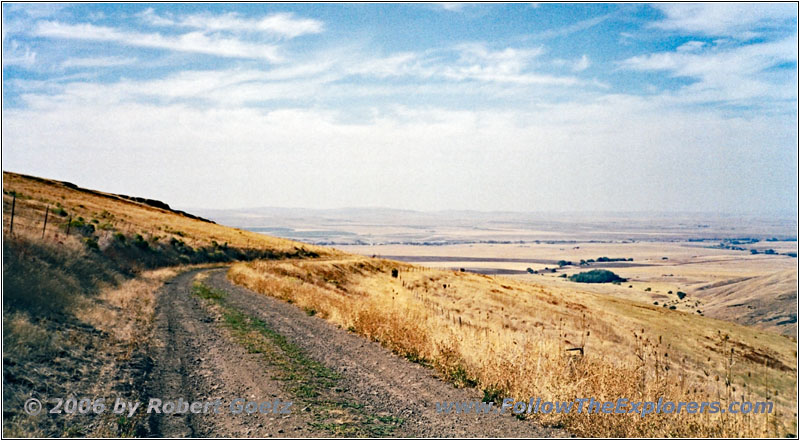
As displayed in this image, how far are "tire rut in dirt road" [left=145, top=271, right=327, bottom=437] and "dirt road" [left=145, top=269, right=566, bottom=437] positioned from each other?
0.6 inches

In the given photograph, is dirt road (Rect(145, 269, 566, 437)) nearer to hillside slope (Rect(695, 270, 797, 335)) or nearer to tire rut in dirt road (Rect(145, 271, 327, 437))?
tire rut in dirt road (Rect(145, 271, 327, 437))

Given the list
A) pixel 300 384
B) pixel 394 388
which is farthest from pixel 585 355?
pixel 300 384

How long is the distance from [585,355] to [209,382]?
838 cm

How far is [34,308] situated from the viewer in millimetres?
11719

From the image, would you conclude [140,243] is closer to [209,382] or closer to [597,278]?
[209,382]

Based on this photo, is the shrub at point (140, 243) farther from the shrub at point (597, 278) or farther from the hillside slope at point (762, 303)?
the shrub at point (597, 278)

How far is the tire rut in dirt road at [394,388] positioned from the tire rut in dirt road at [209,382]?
1.29 m

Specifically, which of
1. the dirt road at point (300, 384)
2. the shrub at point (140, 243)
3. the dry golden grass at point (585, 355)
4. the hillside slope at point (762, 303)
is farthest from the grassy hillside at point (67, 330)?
the hillside slope at point (762, 303)

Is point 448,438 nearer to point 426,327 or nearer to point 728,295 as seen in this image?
point 426,327

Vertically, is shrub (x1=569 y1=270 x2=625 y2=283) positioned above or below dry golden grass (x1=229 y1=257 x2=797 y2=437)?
below

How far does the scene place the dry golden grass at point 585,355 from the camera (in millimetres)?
7402

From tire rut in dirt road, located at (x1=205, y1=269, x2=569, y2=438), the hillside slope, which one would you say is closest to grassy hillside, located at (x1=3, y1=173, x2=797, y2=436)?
tire rut in dirt road, located at (x1=205, y1=269, x2=569, y2=438)

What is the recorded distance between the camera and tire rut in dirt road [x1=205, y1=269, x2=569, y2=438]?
7164 mm

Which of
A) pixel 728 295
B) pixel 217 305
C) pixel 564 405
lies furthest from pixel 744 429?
pixel 728 295
